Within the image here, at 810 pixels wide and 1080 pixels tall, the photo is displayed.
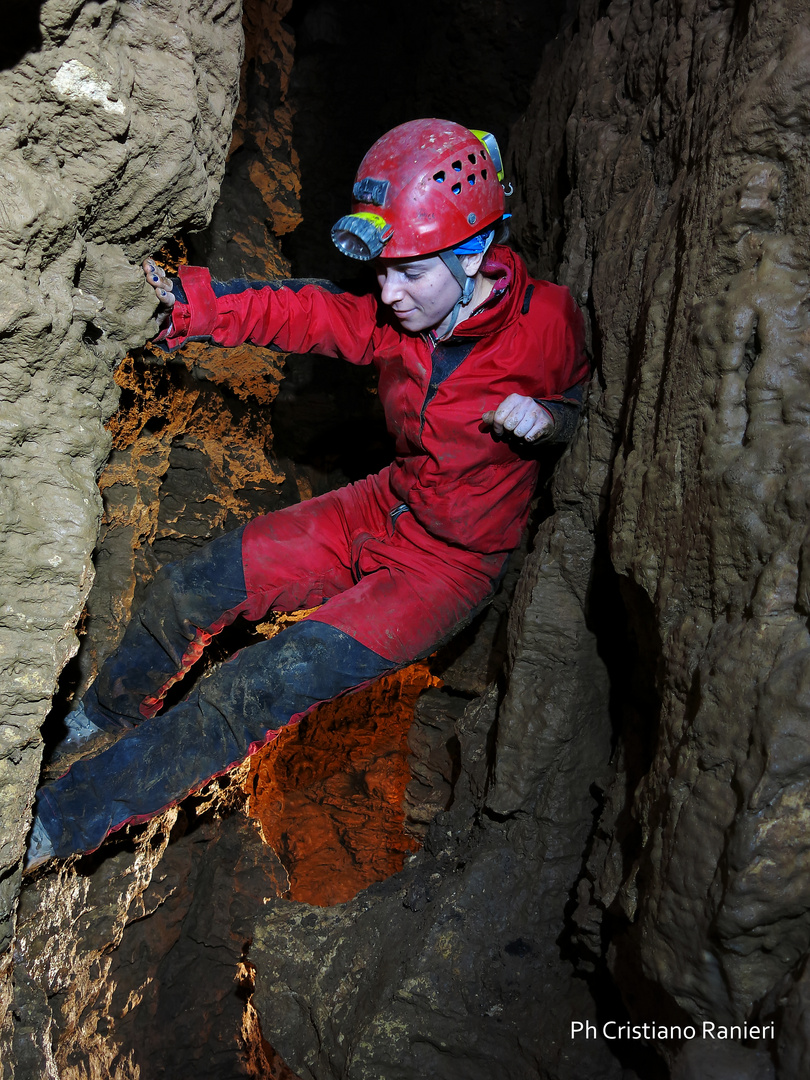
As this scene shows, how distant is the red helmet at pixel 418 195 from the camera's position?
6.83 feet

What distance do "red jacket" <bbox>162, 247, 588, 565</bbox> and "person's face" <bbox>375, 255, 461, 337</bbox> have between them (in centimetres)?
9

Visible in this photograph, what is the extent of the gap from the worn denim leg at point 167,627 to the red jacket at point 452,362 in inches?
27.7

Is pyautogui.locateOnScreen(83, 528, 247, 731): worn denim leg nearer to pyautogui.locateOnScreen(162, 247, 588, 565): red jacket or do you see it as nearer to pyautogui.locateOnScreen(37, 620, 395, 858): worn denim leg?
pyautogui.locateOnScreen(37, 620, 395, 858): worn denim leg

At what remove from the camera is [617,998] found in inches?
80.3

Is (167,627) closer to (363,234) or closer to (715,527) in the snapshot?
(363,234)

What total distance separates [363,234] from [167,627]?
1.42 m

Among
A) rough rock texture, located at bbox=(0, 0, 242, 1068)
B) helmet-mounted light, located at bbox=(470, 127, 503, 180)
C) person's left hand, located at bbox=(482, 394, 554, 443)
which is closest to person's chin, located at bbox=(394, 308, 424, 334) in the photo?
person's left hand, located at bbox=(482, 394, 554, 443)

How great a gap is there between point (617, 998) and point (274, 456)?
2653 millimetres

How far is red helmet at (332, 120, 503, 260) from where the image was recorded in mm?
2082

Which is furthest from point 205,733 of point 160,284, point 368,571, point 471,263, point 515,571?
point 471,263

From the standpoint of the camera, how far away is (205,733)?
2.27 metres

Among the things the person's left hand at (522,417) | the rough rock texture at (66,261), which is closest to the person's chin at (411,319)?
the person's left hand at (522,417)

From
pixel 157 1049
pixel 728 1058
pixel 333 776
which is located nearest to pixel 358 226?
pixel 728 1058

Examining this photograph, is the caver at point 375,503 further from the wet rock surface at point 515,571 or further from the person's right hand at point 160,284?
the wet rock surface at point 515,571
